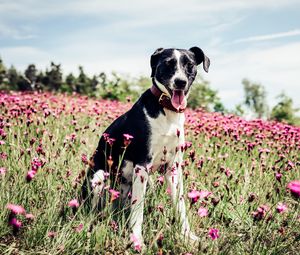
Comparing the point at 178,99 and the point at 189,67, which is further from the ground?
the point at 189,67

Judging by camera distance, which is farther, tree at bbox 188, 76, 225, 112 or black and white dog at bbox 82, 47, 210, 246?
tree at bbox 188, 76, 225, 112

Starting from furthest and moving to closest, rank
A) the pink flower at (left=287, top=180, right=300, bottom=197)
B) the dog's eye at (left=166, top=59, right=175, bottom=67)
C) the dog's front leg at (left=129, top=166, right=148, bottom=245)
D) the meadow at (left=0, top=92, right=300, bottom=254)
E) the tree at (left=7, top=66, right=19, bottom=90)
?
the tree at (left=7, top=66, right=19, bottom=90) < the dog's eye at (left=166, top=59, right=175, bottom=67) < the dog's front leg at (left=129, top=166, right=148, bottom=245) < the meadow at (left=0, top=92, right=300, bottom=254) < the pink flower at (left=287, top=180, right=300, bottom=197)

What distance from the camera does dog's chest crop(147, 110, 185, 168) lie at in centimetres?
373

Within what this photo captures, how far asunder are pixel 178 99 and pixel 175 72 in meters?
0.28

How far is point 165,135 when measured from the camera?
3.73 meters

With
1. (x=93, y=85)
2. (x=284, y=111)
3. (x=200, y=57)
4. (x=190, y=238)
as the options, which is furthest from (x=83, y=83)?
(x=190, y=238)

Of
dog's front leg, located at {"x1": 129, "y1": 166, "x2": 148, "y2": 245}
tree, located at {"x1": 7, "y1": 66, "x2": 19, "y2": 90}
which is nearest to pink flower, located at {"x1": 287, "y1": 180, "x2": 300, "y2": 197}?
dog's front leg, located at {"x1": 129, "y1": 166, "x2": 148, "y2": 245}

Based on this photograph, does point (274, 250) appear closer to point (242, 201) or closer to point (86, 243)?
point (242, 201)

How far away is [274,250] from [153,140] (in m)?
1.49

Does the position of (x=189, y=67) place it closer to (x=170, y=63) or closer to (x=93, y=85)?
(x=170, y=63)

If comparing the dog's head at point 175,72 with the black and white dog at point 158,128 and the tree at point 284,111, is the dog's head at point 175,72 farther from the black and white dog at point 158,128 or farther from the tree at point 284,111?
the tree at point 284,111

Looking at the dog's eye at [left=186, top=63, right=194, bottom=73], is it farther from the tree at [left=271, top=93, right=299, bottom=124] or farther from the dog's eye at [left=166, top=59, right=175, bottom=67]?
the tree at [left=271, top=93, right=299, bottom=124]

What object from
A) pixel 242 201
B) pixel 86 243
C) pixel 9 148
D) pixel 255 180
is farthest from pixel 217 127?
pixel 86 243

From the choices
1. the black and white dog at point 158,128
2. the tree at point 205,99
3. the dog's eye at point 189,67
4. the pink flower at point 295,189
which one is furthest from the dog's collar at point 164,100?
the tree at point 205,99
